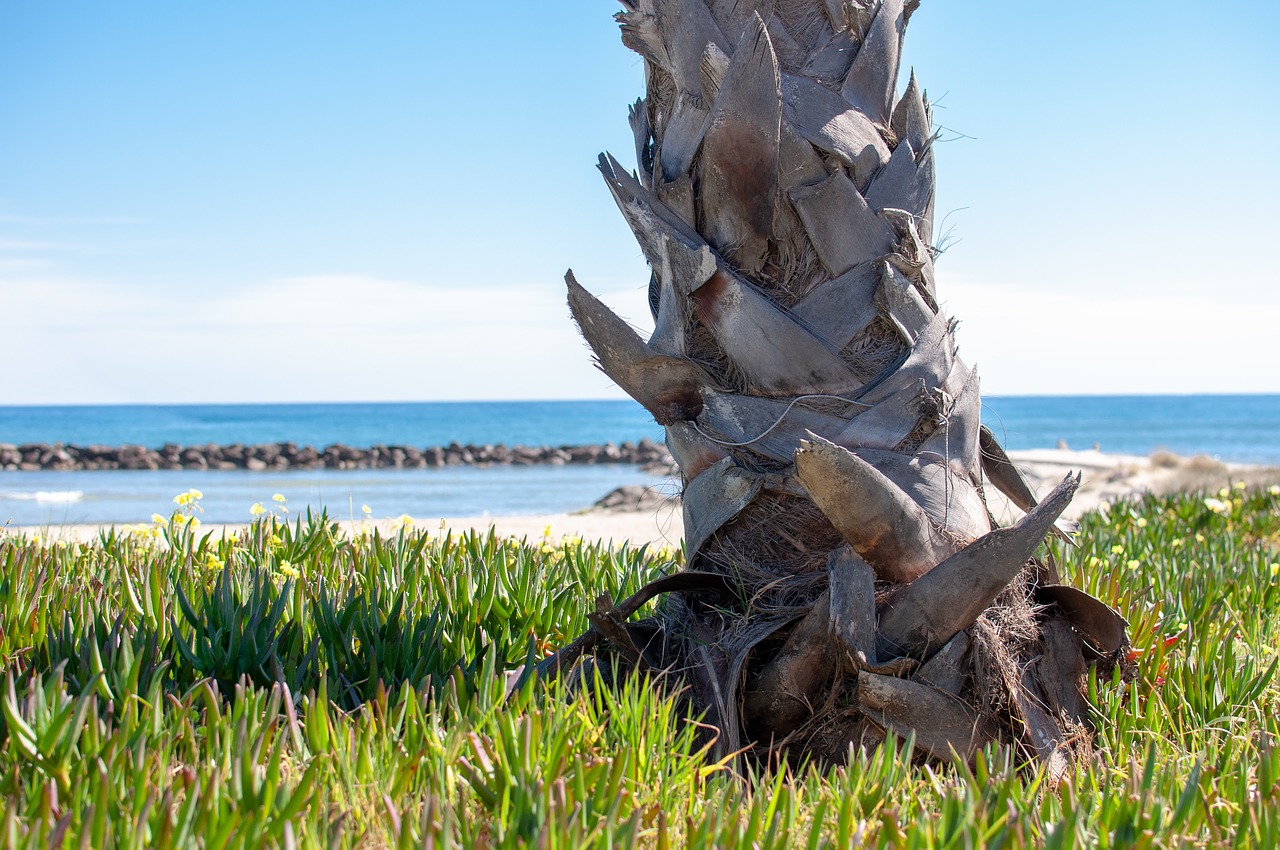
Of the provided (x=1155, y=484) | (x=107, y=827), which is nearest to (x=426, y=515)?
(x=1155, y=484)

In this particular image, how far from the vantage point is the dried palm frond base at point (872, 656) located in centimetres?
243

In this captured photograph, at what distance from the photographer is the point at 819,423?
105 inches

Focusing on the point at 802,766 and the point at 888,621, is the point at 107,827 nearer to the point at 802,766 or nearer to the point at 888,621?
the point at 802,766

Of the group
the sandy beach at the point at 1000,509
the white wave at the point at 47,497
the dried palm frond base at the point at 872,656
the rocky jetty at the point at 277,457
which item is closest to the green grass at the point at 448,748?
the dried palm frond base at the point at 872,656

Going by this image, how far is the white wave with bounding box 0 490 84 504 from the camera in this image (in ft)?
61.6

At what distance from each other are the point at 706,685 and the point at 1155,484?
43.7 feet

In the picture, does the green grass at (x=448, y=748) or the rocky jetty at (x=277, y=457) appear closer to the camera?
the green grass at (x=448, y=748)

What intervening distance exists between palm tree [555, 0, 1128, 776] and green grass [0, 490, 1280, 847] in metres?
0.18

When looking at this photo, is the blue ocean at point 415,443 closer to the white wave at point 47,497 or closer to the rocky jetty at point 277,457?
the white wave at point 47,497

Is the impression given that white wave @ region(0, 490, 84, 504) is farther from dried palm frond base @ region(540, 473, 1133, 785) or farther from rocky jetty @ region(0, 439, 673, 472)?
dried palm frond base @ region(540, 473, 1133, 785)

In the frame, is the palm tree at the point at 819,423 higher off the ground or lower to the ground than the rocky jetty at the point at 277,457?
higher

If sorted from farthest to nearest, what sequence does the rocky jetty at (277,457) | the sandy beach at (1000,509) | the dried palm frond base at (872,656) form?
the rocky jetty at (277,457) → the sandy beach at (1000,509) → the dried palm frond base at (872,656)

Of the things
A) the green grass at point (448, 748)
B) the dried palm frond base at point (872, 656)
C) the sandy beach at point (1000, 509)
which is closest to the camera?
the green grass at point (448, 748)

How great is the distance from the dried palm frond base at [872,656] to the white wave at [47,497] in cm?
1855
